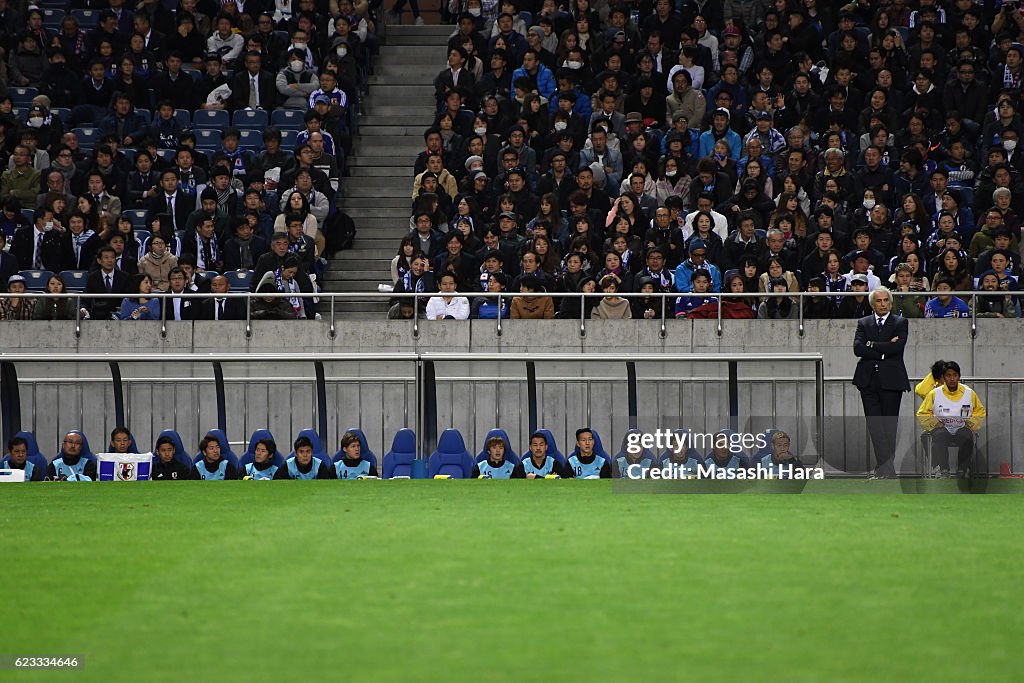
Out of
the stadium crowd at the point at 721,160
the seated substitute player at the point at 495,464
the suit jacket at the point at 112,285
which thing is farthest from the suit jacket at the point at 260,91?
the seated substitute player at the point at 495,464

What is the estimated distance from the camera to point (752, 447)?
13.5 metres

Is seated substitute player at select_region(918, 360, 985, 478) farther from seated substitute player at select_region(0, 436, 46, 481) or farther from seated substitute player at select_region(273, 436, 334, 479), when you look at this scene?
seated substitute player at select_region(0, 436, 46, 481)

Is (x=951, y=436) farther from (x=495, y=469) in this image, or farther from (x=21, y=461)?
(x=21, y=461)

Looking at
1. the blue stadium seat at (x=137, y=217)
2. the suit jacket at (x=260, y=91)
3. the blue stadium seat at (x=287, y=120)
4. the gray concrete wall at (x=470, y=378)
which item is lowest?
the gray concrete wall at (x=470, y=378)

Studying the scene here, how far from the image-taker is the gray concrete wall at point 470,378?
19.2 m

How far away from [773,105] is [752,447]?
11229 millimetres

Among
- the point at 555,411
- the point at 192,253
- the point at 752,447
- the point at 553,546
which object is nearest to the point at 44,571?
the point at 553,546

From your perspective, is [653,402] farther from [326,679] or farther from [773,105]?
[326,679]

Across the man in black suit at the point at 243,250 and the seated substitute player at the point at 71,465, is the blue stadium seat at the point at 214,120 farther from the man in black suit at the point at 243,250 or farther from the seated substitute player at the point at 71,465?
the seated substitute player at the point at 71,465

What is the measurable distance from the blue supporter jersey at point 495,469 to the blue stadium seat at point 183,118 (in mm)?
10425

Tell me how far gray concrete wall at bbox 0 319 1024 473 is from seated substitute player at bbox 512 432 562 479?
2139mm

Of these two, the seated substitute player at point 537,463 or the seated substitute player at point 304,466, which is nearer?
the seated substitute player at point 304,466

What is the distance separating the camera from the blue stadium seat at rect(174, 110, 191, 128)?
2452 centimetres

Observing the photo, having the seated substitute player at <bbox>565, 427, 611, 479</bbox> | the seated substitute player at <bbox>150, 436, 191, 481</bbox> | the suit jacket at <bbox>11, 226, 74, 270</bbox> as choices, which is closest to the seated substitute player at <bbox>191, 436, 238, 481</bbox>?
the seated substitute player at <bbox>150, 436, 191, 481</bbox>
